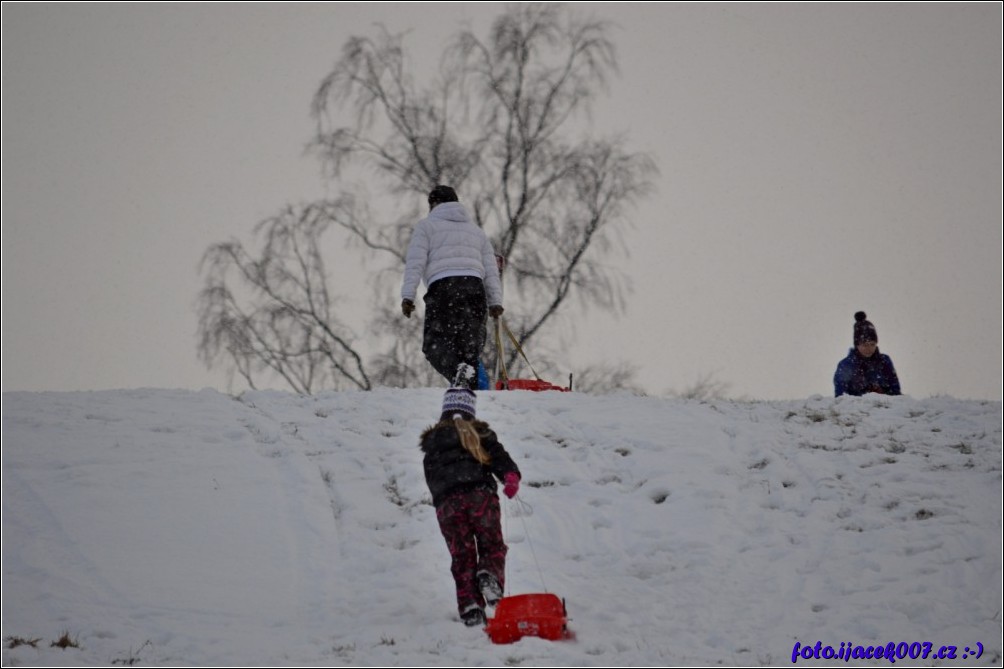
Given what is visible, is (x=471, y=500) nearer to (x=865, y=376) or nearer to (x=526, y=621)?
(x=526, y=621)

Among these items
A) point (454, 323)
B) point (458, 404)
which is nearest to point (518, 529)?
point (454, 323)

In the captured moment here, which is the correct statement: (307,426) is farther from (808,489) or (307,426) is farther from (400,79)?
(400,79)

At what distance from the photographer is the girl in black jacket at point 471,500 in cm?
627

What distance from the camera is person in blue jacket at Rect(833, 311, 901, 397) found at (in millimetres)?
12367

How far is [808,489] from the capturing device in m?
8.87

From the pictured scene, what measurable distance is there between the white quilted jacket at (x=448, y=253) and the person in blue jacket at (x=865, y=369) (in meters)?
5.62

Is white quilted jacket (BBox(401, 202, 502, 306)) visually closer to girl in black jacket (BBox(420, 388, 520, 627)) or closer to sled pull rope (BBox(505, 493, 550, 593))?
sled pull rope (BBox(505, 493, 550, 593))

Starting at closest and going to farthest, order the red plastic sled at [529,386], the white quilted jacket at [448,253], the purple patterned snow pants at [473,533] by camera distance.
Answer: the purple patterned snow pants at [473,533], the white quilted jacket at [448,253], the red plastic sled at [529,386]

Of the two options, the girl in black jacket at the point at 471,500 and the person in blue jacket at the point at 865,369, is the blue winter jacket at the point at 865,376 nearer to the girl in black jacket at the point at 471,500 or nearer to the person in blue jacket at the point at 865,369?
the person in blue jacket at the point at 865,369

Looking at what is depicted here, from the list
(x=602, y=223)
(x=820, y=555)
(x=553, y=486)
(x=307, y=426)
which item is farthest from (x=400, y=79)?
(x=820, y=555)

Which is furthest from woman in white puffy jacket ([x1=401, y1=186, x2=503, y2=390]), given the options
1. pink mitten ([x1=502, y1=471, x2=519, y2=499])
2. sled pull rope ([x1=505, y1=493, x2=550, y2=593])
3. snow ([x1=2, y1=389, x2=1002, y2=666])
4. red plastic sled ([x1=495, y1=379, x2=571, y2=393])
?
red plastic sled ([x1=495, y1=379, x2=571, y2=393])

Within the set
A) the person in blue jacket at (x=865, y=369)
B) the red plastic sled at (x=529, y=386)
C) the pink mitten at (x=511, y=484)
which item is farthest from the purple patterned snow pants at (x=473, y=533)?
the person in blue jacket at (x=865, y=369)

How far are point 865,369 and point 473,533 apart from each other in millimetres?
7717

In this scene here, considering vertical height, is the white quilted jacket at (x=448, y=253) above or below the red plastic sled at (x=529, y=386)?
above
